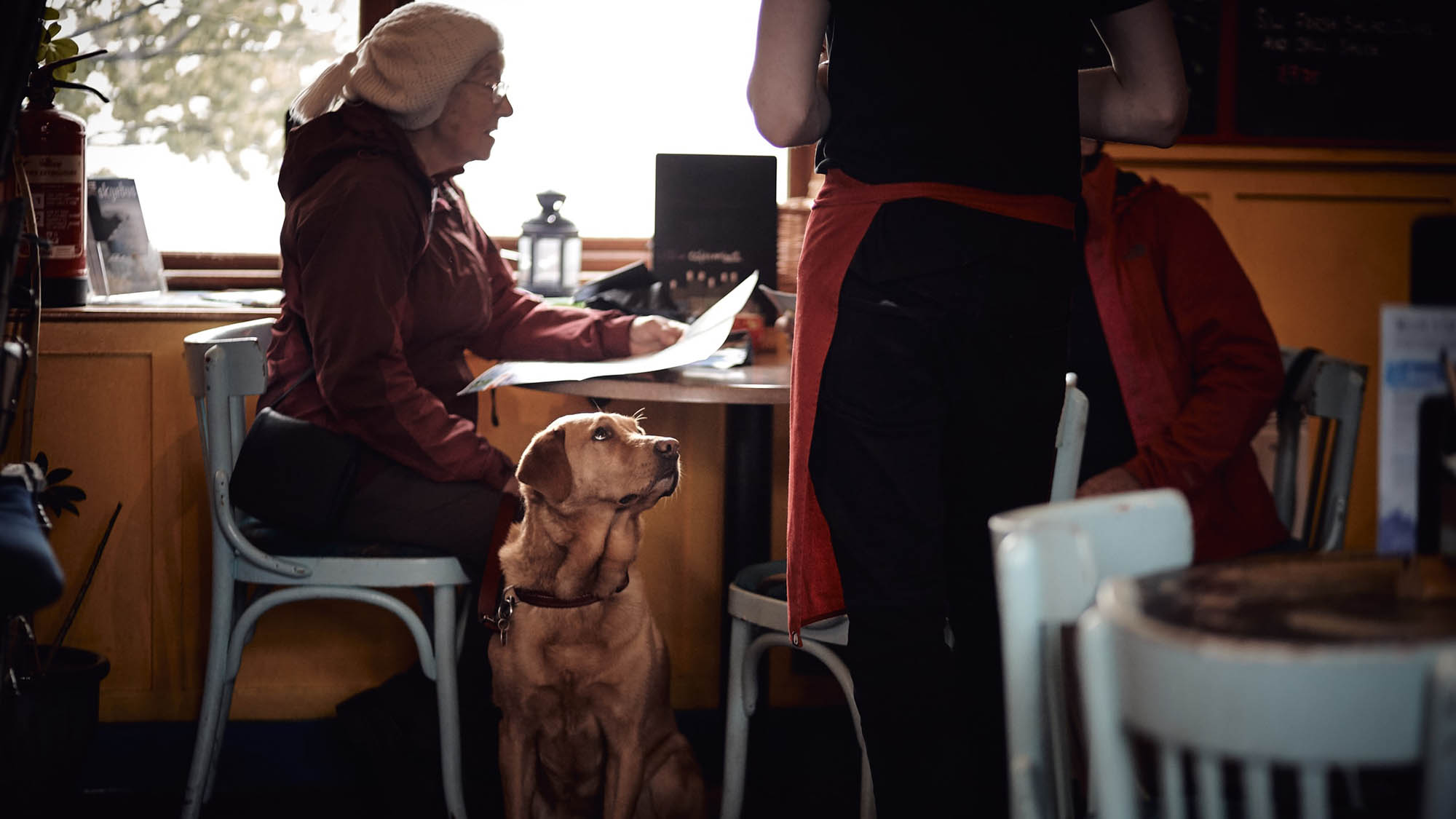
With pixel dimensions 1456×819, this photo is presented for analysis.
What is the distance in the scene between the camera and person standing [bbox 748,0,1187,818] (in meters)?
1.26

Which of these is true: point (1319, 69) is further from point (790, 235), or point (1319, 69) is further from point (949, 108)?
point (949, 108)

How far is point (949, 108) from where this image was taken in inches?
49.3

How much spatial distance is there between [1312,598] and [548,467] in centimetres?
136

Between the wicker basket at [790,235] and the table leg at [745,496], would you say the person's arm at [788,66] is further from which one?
the wicker basket at [790,235]

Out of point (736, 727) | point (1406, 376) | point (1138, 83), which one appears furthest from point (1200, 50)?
point (1406, 376)

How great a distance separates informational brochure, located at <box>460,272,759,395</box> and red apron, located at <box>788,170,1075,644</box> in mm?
588

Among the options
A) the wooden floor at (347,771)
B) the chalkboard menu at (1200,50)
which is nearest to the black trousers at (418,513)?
the wooden floor at (347,771)

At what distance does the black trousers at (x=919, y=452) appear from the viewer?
1269 millimetres

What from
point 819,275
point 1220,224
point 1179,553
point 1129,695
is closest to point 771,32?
point 819,275

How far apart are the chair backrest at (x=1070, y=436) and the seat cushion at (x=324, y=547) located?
1.01m

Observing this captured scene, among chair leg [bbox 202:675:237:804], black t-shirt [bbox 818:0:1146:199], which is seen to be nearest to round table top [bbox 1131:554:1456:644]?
black t-shirt [bbox 818:0:1146:199]

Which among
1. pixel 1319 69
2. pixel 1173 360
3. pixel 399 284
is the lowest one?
pixel 1173 360

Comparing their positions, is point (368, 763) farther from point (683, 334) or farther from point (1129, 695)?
point (1129, 695)

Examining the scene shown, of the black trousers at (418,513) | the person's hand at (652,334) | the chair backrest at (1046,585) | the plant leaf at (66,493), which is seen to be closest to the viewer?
the chair backrest at (1046,585)
